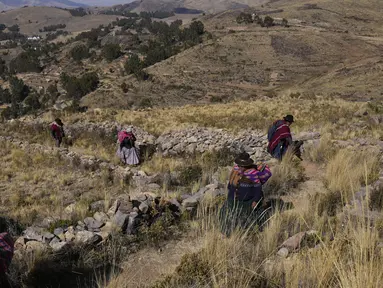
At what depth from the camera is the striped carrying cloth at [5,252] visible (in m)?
3.29

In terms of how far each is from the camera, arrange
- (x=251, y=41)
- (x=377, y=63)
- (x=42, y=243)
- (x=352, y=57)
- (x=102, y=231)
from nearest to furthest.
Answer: (x=42, y=243)
(x=102, y=231)
(x=377, y=63)
(x=352, y=57)
(x=251, y=41)

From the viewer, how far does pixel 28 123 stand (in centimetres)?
1970

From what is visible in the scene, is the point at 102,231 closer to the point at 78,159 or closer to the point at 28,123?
the point at 78,159

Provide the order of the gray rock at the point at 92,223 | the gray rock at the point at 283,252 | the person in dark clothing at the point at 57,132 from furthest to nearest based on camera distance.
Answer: the person in dark clothing at the point at 57,132 → the gray rock at the point at 92,223 → the gray rock at the point at 283,252

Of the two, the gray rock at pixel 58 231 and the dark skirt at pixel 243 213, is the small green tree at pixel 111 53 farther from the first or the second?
the dark skirt at pixel 243 213

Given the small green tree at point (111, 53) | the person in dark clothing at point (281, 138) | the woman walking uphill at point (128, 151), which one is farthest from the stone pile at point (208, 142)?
the small green tree at point (111, 53)

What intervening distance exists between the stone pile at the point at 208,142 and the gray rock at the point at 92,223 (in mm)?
6667

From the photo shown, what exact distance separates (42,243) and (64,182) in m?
5.25

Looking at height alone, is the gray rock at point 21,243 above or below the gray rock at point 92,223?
above

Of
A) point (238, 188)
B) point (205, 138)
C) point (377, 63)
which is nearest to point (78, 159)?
point (205, 138)

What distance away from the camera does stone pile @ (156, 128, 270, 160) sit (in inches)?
498

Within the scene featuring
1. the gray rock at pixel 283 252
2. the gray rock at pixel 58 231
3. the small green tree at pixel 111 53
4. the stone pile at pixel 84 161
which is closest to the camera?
the gray rock at pixel 283 252

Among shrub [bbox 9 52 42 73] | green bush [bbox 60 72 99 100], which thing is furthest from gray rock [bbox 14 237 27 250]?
shrub [bbox 9 52 42 73]

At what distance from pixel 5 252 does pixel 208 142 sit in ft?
35.8
